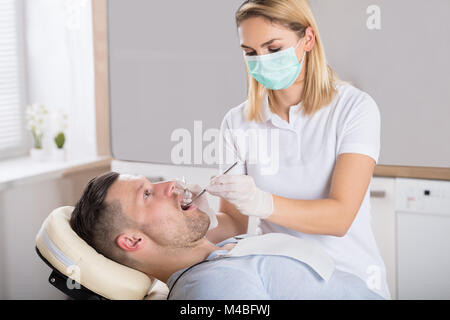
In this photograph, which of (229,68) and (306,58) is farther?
(229,68)

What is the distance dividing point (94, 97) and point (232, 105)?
74cm

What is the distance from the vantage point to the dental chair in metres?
1.11

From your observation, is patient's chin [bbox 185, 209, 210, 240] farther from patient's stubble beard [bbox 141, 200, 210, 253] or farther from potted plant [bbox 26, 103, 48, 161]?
potted plant [bbox 26, 103, 48, 161]

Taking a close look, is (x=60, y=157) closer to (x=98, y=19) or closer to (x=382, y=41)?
(x=98, y=19)

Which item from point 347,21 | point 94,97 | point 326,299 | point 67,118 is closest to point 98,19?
point 94,97

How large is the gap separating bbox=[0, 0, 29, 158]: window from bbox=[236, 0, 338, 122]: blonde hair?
1366 mm

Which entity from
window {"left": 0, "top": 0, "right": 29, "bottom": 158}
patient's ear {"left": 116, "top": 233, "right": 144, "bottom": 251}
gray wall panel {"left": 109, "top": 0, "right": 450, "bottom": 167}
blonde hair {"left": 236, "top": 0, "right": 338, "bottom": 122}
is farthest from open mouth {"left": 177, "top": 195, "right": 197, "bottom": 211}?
window {"left": 0, "top": 0, "right": 29, "bottom": 158}

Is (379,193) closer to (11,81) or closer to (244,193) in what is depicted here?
(244,193)

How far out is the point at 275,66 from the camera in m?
1.26

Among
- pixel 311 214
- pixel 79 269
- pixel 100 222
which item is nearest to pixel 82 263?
pixel 79 269

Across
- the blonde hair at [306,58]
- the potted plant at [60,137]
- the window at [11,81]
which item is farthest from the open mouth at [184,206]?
the window at [11,81]

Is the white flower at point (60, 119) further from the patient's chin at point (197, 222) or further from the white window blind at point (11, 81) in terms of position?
the patient's chin at point (197, 222)

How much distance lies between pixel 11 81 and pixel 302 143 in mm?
1543

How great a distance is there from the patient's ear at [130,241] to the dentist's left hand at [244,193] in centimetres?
23
